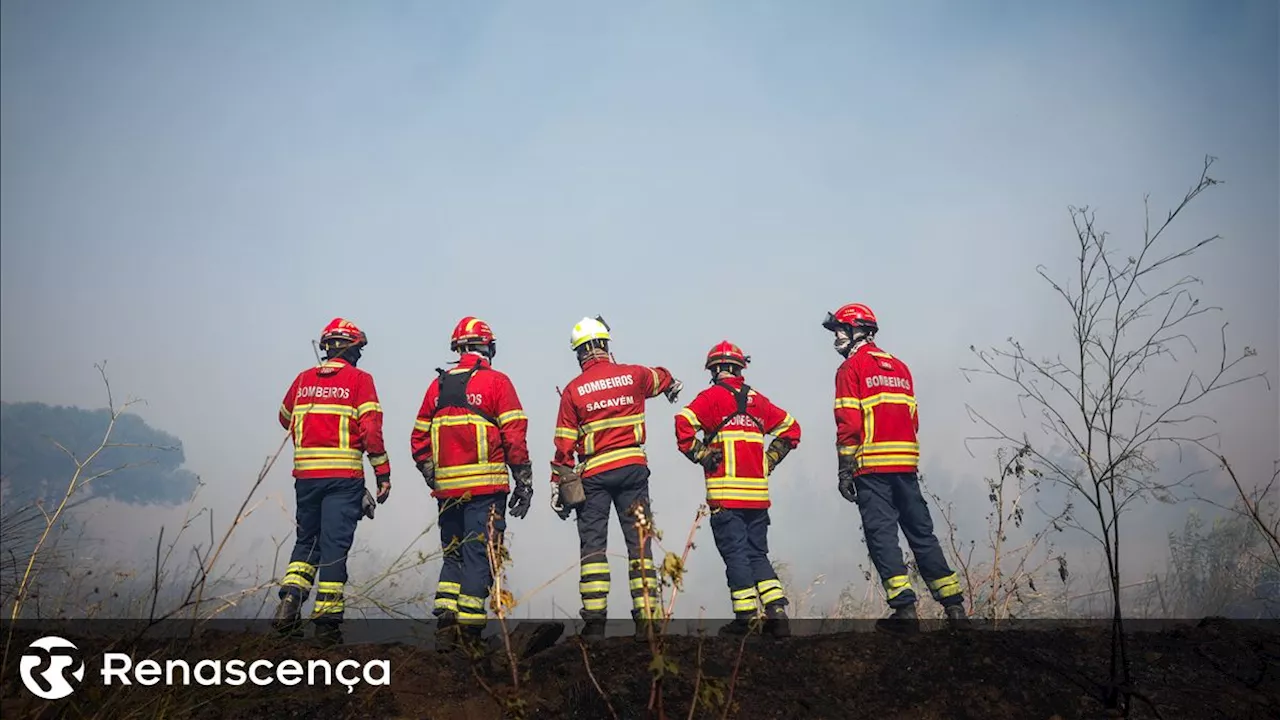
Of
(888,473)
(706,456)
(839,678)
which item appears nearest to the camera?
(839,678)

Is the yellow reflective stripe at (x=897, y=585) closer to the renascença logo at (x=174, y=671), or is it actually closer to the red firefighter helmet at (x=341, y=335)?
the renascença logo at (x=174, y=671)

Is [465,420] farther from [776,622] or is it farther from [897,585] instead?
[897,585]

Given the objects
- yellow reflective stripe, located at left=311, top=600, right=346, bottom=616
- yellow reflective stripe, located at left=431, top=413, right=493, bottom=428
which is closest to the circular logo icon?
yellow reflective stripe, located at left=311, top=600, right=346, bottom=616

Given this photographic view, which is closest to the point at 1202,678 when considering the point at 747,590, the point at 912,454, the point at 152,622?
the point at 912,454

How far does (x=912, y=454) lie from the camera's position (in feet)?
25.6

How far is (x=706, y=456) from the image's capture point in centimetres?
814

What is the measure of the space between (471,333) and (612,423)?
1.63 metres

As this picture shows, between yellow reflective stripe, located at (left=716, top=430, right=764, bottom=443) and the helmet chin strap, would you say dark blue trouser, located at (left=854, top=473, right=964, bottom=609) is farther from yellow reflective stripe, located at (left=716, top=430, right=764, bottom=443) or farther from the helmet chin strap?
the helmet chin strap

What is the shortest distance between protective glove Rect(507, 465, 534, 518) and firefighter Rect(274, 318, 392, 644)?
1.24 meters

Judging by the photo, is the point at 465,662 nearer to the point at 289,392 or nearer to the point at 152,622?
the point at 152,622

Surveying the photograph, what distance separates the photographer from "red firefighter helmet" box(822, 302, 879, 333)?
831 centimetres

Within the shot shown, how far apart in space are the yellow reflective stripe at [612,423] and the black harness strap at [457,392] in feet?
2.92

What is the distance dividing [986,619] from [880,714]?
2853 mm

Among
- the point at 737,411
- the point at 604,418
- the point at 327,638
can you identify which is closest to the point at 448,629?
the point at 327,638
